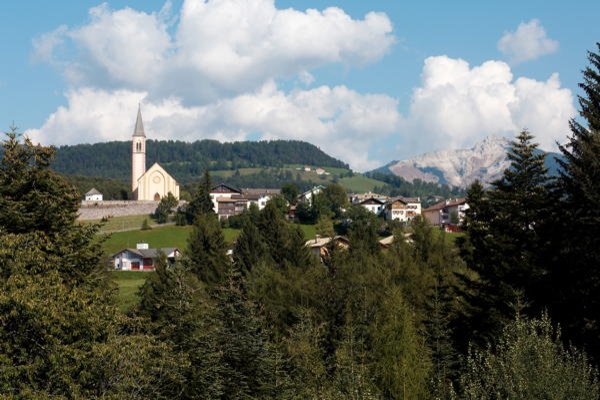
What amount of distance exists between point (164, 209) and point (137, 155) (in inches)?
1699

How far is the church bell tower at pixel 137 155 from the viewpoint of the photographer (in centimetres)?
17588

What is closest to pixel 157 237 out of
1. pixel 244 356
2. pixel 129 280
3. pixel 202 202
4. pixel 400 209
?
pixel 202 202

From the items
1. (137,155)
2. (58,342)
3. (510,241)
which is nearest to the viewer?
(58,342)

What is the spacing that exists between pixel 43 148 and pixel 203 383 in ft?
37.4

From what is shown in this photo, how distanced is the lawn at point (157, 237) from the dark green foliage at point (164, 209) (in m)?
7.72

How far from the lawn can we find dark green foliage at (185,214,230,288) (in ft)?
135

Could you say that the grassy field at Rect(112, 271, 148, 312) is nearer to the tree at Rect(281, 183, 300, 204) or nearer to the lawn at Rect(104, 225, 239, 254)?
the lawn at Rect(104, 225, 239, 254)

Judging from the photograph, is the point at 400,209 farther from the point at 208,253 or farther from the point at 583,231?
the point at 583,231

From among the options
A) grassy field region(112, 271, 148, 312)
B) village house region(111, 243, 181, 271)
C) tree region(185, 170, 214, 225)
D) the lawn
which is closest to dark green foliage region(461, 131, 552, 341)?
grassy field region(112, 271, 148, 312)

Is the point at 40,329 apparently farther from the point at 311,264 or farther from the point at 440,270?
the point at 311,264

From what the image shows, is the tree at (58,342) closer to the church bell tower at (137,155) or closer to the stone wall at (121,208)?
the stone wall at (121,208)

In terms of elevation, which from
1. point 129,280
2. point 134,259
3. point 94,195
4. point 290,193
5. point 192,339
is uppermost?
point 94,195

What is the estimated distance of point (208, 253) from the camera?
69.0 metres

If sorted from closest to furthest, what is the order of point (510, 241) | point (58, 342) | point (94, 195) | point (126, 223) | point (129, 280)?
point (58, 342)
point (510, 241)
point (129, 280)
point (126, 223)
point (94, 195)
